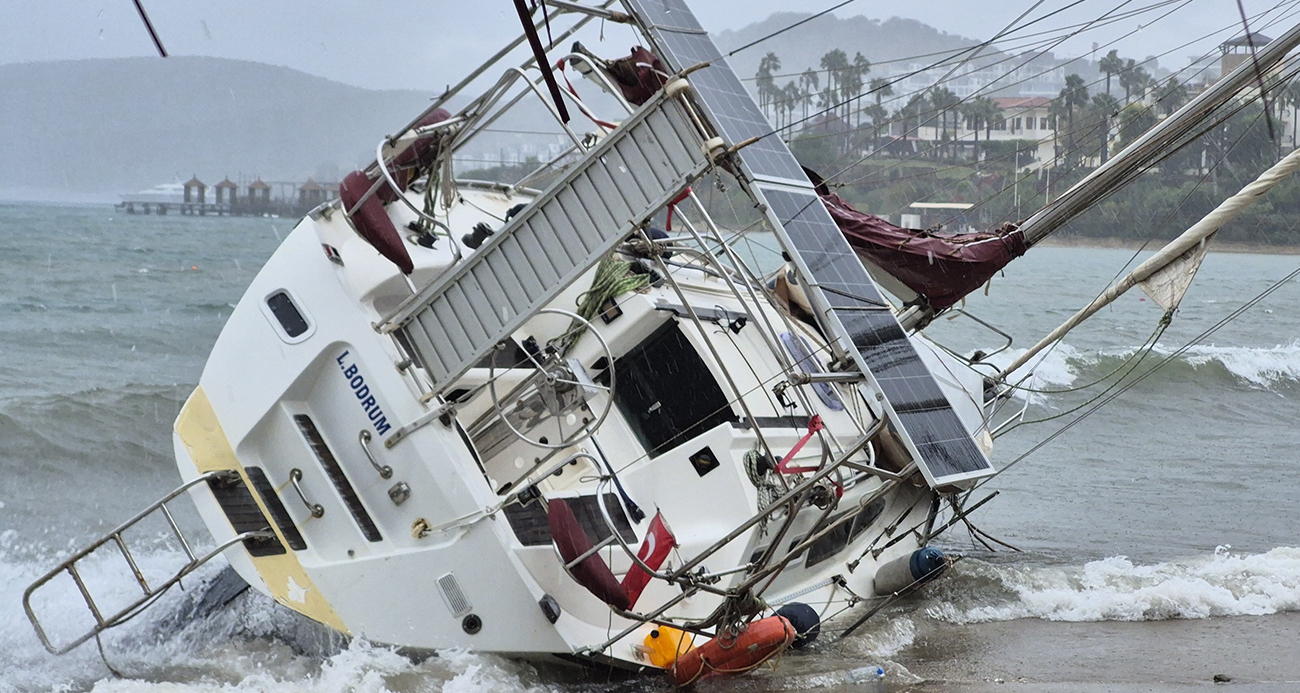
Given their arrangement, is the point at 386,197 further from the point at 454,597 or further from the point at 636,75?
the point at 454,597

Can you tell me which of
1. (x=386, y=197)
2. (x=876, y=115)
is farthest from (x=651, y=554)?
(x=876, y=115)

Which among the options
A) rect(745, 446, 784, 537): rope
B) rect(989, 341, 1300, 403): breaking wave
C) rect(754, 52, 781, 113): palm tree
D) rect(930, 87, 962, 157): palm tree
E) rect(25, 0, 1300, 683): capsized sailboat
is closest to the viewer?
rect(25, 0, 1300, 683): capsized sailboat

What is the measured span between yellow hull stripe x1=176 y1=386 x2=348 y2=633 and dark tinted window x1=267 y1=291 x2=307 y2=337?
0.67m

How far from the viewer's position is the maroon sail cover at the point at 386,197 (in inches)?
278

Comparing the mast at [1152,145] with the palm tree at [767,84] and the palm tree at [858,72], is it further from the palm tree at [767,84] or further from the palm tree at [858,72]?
the palm tree at [767,84]

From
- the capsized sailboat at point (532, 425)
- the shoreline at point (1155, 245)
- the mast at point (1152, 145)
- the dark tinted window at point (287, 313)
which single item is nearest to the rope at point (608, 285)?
the capsized sailboat at point (532, 425)

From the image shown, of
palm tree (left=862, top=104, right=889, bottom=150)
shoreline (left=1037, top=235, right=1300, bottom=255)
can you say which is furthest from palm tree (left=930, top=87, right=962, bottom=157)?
shoreline (left=1037, top=235, right=1300, bottom=255)

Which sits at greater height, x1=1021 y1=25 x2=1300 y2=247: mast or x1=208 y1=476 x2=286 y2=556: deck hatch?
x1=208 y1=476 x2=286 y2=556: deck hatch

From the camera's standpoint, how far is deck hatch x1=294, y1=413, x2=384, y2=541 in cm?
712

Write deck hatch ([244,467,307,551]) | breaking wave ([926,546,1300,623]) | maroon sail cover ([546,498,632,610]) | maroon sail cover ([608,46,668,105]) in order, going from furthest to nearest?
1. breaking wave ([926,546,1300,623])
2. maroon sail cover ([608,46,668,105])
3. deck hatch ([244,467,307,551])
4. maroon sail cover ([546,498,632,610])

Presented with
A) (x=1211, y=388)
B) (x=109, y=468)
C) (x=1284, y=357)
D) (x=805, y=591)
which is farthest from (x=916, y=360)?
(x=1284, y=357)

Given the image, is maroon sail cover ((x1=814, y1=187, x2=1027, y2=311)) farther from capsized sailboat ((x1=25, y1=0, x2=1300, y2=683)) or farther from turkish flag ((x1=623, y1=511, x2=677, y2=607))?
turkish flag ((x1=623, y1=511, x2=677, y2=607))

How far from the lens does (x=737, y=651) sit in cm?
692

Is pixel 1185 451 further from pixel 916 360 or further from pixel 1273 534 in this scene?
pixel 916 360
